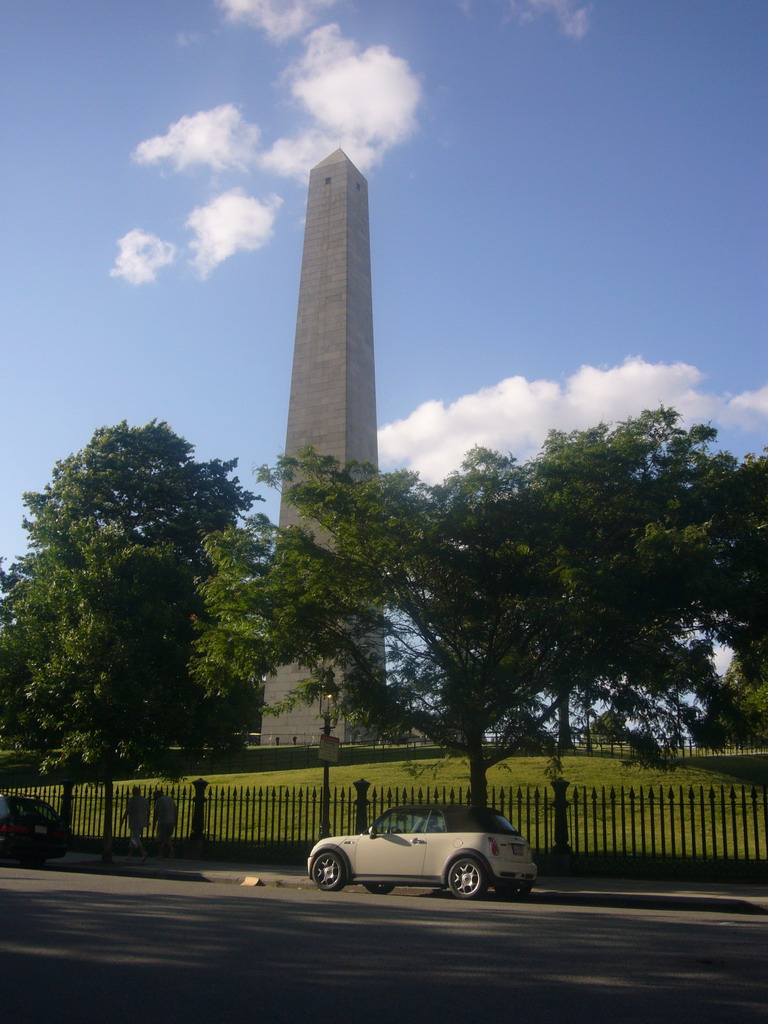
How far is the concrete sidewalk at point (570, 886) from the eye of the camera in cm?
1388

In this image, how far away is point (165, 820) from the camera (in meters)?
21.3

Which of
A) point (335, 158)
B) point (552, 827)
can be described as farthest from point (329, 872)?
point (335, 158)

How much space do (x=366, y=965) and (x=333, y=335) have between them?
1309 inches

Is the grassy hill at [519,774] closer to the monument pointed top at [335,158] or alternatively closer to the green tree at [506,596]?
the green tree at [506,596]

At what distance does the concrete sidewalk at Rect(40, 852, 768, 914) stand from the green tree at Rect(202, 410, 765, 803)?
93.7 inches

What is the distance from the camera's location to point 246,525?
19.5m

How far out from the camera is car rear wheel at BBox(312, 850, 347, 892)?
1506cm

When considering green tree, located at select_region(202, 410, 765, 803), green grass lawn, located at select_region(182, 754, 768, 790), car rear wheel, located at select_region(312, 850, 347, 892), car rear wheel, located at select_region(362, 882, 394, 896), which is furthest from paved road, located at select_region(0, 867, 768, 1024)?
green grass lawn, located at select_region(182, 754, 768, 790)

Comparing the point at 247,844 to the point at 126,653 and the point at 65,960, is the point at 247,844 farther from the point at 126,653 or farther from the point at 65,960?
the point at 65,960

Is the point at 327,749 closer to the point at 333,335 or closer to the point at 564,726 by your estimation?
the point at 564,726

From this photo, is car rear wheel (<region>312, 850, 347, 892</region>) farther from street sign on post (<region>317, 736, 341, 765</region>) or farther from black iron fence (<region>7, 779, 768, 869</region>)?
street sign on post (<region>317, 736, 341, 765</region>)

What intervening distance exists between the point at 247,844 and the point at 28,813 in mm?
5030

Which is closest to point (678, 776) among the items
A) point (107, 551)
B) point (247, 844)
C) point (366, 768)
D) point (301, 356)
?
point (366, 768)

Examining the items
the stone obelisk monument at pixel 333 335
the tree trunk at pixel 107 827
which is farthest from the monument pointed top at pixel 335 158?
the tree trunk at pixel 107 827
